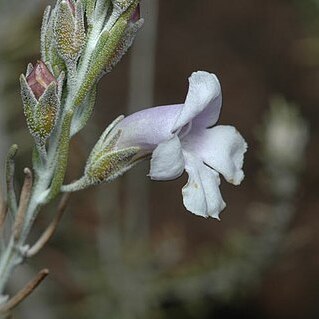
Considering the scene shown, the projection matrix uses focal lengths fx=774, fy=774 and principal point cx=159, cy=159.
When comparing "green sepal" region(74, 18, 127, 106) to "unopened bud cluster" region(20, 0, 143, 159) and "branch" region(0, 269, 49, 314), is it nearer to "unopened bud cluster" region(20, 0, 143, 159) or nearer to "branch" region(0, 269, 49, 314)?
"unopened bud cluster" region(20, 0, 143, 159)

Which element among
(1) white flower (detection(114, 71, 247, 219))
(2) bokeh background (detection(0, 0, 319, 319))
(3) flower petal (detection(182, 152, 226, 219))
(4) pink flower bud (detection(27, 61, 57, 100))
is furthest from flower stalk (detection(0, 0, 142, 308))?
(2) bokeh background (detection(0, 0, 319, 319))

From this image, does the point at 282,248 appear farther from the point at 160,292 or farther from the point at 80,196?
the point at 80,196

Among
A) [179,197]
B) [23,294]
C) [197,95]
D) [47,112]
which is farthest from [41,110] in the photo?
[179,197]

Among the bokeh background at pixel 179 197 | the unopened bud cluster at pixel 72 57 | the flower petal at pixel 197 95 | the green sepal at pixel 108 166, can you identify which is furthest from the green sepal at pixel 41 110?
the bokeh background at pixel 179 197

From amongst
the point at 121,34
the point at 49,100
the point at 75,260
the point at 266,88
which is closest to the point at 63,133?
the point at 49,100

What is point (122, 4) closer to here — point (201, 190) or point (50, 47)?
point (50, 47)
